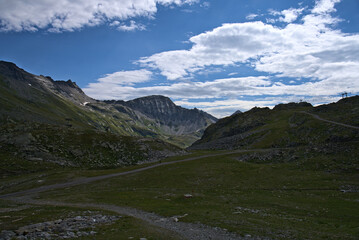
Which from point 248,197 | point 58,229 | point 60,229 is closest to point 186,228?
point 60,229

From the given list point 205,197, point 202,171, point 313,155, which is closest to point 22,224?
point 205,197

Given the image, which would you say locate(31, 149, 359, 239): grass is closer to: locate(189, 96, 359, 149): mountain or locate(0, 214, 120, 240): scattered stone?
locate(0, 214, 120, 240): scattered stone

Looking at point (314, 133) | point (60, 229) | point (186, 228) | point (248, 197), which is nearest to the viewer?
point (60, 229)

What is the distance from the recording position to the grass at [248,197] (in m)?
25.1

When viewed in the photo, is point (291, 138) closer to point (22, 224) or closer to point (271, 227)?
point (271, 227)

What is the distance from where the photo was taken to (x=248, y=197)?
41.8 meters

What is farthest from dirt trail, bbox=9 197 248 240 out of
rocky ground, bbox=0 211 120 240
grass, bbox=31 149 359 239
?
rocky ground, bbox=0 211 120 240

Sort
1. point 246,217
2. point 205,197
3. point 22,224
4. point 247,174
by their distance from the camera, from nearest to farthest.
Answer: point 22,224 → point 246,217 → point 205,197 → point 247,174

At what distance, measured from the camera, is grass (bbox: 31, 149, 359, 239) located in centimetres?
2515

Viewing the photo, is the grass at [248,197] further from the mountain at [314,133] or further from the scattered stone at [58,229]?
the mountain at [314,133]

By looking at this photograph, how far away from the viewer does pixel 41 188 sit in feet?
192

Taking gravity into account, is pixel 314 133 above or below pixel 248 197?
above

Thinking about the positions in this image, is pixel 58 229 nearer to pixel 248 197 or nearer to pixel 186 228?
pixel 186 228

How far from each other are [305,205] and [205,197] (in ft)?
54.7
